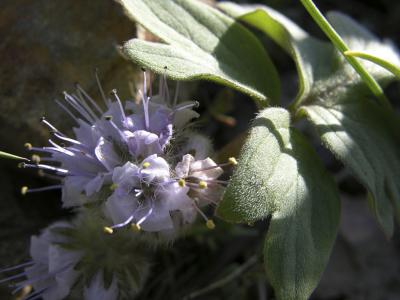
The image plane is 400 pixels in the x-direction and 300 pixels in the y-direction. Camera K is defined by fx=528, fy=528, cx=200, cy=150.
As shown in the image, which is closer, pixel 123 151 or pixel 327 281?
pixel 123 151

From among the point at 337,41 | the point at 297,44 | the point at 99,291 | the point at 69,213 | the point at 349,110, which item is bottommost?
the point at 69,213

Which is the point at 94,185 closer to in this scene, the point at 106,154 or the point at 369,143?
the point at 106,154

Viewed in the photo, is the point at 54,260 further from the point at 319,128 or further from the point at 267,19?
the point at 267,19

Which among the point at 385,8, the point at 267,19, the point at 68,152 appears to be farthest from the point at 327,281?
the point at 385,8

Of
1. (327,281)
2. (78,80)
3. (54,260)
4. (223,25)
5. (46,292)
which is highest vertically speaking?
(223,25)

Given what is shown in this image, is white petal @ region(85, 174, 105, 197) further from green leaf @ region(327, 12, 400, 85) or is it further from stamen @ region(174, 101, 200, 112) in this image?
green leaf @ region(327, 12, 400, 85)

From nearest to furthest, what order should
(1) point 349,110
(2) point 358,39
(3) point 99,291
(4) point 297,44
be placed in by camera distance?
(3) point 99,291 → (1) point 349,110 → (4) point 297,44 → (2) point 358,39

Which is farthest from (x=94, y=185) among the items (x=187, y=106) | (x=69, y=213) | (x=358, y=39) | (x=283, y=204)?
(x=358, y=39)

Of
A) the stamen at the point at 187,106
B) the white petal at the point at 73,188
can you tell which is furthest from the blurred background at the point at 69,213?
the white petal at the point at 73,188
